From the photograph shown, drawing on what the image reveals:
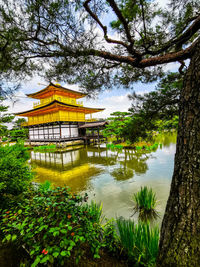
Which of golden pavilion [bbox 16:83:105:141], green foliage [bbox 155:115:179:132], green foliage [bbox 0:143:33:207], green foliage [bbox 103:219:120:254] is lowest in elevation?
green foliage [bbox 103:219:120:254]

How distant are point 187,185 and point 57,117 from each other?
604 inches

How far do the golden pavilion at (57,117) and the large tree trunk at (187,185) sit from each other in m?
14.1

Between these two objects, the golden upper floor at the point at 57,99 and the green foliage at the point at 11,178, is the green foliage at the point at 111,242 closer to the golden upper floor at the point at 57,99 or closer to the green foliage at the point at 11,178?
the green foliage at the point at 11,178

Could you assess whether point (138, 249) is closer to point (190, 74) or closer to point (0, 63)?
point (190, 74)

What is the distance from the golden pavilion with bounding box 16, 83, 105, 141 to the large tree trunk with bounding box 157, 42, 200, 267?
553 inches

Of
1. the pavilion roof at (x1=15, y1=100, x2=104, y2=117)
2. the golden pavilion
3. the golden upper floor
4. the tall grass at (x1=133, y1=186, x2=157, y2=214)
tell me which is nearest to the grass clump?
the tall grass at (x1=133, y1=186, x2=157, y2=214)

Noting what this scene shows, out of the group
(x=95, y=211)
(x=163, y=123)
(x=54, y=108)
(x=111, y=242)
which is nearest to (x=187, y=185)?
(x=111, y=242)

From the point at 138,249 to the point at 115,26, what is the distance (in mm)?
3250

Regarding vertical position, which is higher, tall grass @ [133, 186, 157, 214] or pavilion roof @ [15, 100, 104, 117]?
pavilion roof @ [15, 100, 104, 117]

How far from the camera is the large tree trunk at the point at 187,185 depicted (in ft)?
3.76

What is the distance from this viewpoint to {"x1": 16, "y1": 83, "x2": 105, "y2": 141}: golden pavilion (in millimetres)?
15391

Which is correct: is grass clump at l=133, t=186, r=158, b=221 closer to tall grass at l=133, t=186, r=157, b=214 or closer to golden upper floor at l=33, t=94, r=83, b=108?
tall grass at l=133, t=186, r=157, b=214

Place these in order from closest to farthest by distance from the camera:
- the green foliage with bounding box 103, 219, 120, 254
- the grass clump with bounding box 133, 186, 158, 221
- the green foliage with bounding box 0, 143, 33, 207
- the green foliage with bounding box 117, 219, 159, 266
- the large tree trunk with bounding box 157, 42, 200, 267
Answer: the large tree trunk with bounding box 157, 42, 200, 267
the green foliage with bounding box 117, 219, 159, 266
the green foliage with bounding box 103, 219, 120, 254
the green foliage with bounding box 0, 143, 33, 207
the grass clump with bounding box 133, 186, 158, 221

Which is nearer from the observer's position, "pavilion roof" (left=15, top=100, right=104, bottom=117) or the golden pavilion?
"pavilion roof" (left=15, top=100, right=104, bottom=117)
